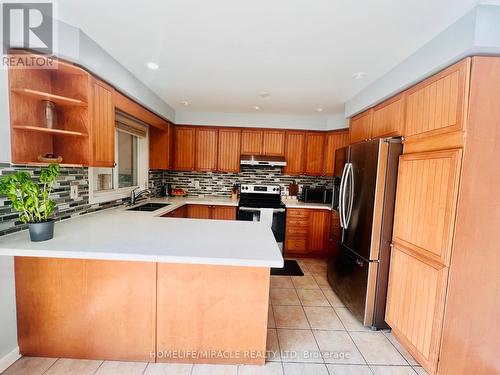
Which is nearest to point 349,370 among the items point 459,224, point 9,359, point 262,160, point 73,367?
point 459,224

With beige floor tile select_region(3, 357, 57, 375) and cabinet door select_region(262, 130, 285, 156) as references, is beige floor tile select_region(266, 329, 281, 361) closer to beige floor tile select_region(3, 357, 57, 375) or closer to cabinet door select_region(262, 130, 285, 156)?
beige floor tile select_region(3, 357, 57, 375)

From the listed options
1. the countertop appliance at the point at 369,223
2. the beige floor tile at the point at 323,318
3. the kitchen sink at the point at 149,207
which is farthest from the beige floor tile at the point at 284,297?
the kitchen sink at the point at 149,207

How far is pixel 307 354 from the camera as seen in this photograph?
1.74 metres

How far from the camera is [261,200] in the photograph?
3852 millimetres

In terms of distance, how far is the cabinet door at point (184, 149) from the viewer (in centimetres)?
389

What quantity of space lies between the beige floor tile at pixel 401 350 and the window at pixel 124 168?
3.01m

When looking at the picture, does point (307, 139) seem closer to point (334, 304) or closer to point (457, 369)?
point (334, 304)

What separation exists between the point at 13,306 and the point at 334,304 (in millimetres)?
2653

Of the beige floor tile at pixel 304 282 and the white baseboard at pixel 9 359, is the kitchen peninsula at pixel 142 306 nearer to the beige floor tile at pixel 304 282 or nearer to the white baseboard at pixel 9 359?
the white baseboard at pixel 9 359

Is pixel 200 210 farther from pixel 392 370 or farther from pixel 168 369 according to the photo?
pixel 392 370

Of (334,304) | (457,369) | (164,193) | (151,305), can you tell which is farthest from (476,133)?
(164,193)

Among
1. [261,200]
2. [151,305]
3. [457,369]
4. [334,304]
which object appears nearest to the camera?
→ [457,369]

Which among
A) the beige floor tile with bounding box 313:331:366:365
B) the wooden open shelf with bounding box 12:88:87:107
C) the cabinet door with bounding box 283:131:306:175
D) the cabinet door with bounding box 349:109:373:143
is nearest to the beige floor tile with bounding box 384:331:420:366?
the beige floor tile with bounding box 313:331:366:365

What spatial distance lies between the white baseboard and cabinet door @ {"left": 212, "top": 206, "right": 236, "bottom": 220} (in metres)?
2.42
